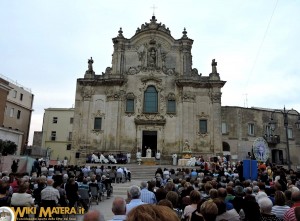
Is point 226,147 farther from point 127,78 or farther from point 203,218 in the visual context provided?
point 203,218

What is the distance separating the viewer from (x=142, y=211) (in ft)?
6.22

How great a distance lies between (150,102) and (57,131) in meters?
23.6

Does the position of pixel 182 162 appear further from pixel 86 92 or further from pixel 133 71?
pixel 86 92

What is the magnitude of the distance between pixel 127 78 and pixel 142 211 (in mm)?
32037

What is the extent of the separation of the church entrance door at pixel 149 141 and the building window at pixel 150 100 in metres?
2.48

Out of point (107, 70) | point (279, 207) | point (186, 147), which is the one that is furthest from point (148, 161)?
point (279, 207)

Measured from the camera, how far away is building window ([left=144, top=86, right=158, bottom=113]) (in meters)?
32.9

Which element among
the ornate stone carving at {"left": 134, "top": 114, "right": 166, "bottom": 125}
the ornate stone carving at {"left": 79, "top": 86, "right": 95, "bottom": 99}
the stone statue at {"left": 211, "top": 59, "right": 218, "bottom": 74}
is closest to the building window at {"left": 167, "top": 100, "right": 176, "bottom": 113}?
the ornate stone carving at {"left": 134, "top": 114, "right": 166, "bottom": 125}

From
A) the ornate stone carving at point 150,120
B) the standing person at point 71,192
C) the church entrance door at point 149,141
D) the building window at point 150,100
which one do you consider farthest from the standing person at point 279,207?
the building window at point 150,100

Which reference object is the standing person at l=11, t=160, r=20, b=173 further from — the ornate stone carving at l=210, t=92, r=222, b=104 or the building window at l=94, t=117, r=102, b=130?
the ornate stone carving at l=210, t=92, r=222, b=104

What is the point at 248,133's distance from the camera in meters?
38.4

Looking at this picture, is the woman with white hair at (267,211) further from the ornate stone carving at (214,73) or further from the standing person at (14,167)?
the ornate stone carving at (214,73)

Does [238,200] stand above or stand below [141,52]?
below

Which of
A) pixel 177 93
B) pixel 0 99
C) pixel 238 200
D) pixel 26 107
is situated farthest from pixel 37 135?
pixel 238 200
